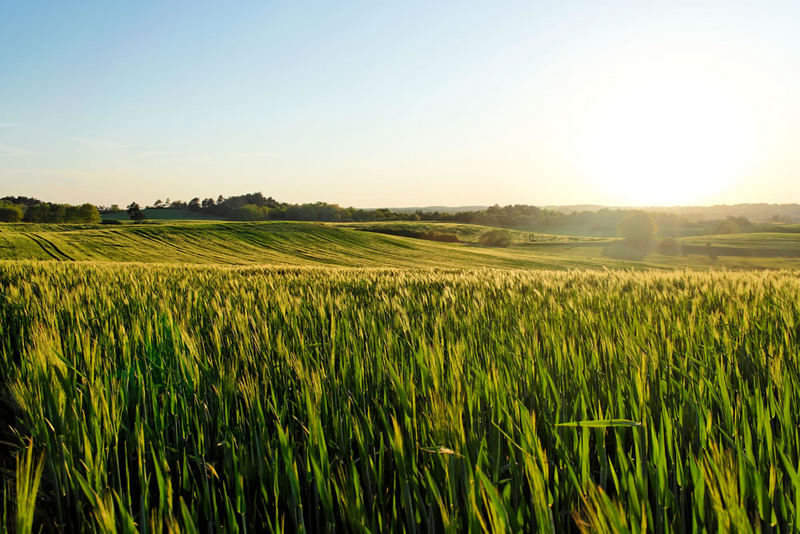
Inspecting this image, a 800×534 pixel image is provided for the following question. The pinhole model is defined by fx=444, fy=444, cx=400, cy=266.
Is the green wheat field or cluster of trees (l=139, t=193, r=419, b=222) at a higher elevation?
cluster of trees (l=139, t=193, r=419, b=222)

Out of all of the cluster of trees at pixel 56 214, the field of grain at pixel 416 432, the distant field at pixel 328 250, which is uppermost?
the cluster of trees at pixel 56 214

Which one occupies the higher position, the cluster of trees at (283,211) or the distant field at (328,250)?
the cluster of trees at (283,211)

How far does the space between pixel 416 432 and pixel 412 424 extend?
13 cm

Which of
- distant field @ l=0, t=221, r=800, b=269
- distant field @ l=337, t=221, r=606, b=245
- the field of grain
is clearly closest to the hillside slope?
distant field @ l=0, t=221, r=800, b=269

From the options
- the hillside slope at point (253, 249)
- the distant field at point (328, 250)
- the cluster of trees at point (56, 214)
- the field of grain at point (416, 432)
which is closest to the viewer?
the field of grain at point (416, 432)

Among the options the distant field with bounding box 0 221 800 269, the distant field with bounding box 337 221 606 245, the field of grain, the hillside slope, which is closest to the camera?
the field of grain

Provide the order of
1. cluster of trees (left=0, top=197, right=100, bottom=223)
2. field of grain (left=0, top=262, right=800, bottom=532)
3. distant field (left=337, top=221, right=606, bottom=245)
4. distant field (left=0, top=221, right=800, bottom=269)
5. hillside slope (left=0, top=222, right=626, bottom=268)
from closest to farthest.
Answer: field of grain (left=0, top=262, right=800, bottom=532), hillside slope (left=0, top=222, right=626, bottom=268), distant field (left=0, top=221, right=800, bottom=269), distant field (left=337, top=221, right=606, bottom=245), cluster of trees (left=0, top=197, right=100, bottom=223)

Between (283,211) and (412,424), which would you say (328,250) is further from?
(283,211)

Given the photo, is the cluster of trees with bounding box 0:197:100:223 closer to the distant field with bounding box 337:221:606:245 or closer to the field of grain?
the distant field with bounding box 337:221:606:245

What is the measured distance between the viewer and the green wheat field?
0.85m

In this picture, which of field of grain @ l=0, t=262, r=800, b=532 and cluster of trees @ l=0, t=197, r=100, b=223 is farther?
cluster of trees @ l=0, t=197, r=100, b=223

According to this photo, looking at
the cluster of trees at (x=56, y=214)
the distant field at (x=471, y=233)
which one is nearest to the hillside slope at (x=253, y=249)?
the distant field at (x=471, y=233)

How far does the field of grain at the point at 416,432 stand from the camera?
84 cm

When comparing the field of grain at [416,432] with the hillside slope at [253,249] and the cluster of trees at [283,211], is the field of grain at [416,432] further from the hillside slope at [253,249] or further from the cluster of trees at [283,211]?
the cluster of trees at [283,211]
